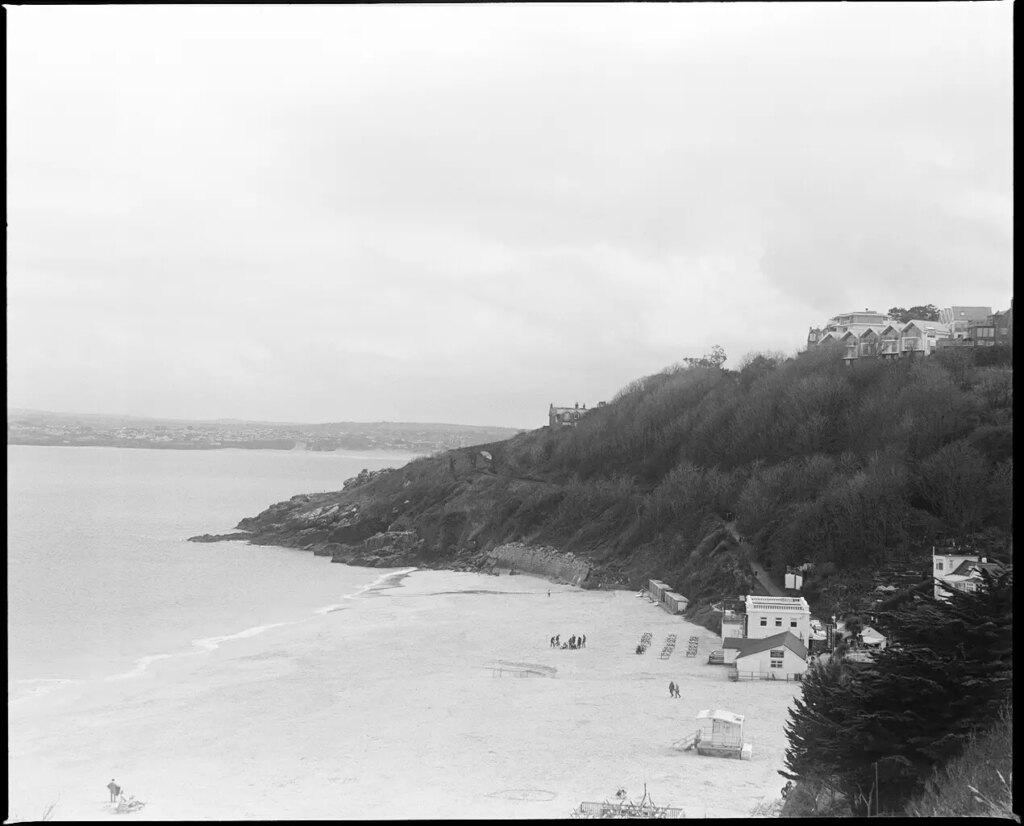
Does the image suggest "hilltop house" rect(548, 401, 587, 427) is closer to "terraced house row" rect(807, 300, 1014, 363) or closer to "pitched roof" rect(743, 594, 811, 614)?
"terraced house row" rect(807, 300, 1014, 363)

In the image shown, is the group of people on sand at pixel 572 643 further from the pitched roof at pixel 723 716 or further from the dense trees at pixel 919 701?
the dense trees at pixel 919 701

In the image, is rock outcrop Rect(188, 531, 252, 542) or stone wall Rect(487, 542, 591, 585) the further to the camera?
rock outcrop Rect(188, 531, 252, 542)

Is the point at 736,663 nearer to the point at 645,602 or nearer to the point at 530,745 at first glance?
the point at 530,745

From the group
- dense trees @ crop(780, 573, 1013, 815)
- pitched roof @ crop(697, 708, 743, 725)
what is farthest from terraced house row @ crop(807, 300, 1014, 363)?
dense trees @ crop(780, 573, 1013, 815)

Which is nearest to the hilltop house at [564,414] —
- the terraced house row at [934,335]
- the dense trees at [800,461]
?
the dense trees at [800,461]

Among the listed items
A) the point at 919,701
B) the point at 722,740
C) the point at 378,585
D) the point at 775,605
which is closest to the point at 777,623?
the point at 775,605

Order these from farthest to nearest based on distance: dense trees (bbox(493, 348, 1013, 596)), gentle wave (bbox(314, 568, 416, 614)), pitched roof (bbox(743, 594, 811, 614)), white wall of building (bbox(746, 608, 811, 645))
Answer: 1. gentle wave (bbox(314, 568, 416, 614))
2. dense trees (bbox(493, 348, 1013, 596))
3. pitched roof (bbox(743, 594, 811, 614))
4. white wall of building (bbox(746, 608, 811, 645))

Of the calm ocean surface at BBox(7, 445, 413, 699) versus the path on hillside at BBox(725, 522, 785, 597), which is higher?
the path on hillside at BBox(725, 522, 785, 597)
